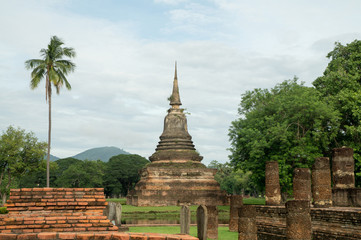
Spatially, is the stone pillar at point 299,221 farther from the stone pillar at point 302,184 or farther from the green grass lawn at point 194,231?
the stone pillar at point 302,184

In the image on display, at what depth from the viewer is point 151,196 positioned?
36.0 meters

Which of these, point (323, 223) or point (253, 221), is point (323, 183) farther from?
point (253, 221)

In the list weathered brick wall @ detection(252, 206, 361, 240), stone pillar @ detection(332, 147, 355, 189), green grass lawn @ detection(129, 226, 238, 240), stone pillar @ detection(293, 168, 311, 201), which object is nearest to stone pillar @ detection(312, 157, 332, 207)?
stone pillar @ detection(293, 168, 311, 201)

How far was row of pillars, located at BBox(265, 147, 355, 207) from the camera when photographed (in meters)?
17.0

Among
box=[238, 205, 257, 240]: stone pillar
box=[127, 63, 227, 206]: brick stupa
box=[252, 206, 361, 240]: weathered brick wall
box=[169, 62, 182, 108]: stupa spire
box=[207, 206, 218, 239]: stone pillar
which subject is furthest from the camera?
box=[169, 62, 182, 108]: stupa spire

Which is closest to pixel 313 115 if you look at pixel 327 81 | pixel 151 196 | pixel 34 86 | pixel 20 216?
pixel 327 81

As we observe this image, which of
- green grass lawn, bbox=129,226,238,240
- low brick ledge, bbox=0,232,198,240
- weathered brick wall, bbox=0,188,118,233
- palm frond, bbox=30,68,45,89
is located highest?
palm frond, bbox=30,68,45,89

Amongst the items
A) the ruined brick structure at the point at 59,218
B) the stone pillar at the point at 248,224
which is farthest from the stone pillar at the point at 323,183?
the ruined brick structure at the point at 59,218

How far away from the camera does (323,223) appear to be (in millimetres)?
13078

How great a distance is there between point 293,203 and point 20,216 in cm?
764

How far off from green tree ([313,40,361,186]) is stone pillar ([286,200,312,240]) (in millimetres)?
14787

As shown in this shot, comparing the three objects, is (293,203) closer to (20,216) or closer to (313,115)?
(20,216)

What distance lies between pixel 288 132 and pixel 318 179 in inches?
399

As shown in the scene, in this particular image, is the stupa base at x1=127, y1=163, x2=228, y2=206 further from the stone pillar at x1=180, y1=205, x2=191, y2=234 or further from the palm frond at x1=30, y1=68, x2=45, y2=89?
the stone pillar at x1=180, y1=205, x2=191, y2=234
